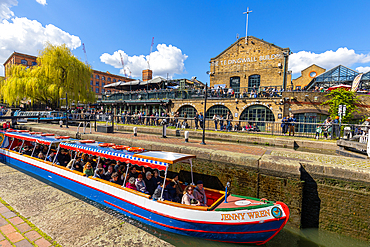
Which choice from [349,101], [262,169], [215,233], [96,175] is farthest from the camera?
[349,101]

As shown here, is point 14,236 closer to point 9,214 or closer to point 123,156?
point 9,214

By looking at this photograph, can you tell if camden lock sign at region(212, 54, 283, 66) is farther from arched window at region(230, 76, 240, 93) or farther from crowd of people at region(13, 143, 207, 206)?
crowd of people at region(13, 143, 207, 206)

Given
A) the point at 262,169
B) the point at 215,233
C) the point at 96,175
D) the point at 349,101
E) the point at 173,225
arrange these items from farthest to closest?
the point at 349,101 < the point at 96,175 < the point at 262,169 < the point at 173,225 < the point at 215,233

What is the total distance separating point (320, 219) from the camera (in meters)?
5.92

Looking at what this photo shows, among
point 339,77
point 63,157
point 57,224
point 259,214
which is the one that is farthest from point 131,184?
point 339,77

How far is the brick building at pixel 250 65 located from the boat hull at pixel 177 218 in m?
20.1

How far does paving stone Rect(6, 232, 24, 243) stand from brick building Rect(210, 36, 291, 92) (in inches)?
896

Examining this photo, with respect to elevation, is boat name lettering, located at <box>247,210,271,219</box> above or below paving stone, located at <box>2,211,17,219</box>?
above

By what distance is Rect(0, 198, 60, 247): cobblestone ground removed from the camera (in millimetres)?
3934

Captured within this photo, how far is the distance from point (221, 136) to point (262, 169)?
8398 millimetres

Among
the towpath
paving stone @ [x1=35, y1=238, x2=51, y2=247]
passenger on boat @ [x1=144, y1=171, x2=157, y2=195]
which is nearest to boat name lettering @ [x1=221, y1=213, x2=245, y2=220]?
the towpath

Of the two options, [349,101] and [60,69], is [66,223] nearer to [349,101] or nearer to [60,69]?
[349,101]

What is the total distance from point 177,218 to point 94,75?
7828cm

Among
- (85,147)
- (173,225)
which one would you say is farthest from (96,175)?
(173,225)
